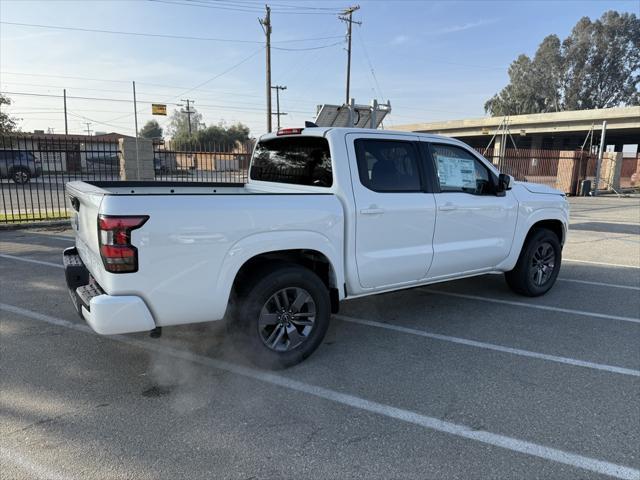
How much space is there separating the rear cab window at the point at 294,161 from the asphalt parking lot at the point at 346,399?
1559 mm

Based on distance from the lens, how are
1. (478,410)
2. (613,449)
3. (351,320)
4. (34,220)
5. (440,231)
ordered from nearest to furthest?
(613,449) < (478,410) < (440,231) < (351,320) < (34,220)

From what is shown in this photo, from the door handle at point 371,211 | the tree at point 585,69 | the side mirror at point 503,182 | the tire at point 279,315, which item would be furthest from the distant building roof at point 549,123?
the tire at point 279,315

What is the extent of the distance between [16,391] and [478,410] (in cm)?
331

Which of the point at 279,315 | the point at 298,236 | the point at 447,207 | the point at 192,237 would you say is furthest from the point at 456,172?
the point at 192,237

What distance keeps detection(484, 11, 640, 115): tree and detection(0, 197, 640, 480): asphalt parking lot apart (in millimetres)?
92198

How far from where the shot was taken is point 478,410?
10.5ft

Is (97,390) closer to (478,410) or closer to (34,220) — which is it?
(478,410)

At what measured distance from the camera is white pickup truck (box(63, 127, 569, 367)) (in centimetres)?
305

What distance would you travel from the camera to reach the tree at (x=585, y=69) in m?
78.4

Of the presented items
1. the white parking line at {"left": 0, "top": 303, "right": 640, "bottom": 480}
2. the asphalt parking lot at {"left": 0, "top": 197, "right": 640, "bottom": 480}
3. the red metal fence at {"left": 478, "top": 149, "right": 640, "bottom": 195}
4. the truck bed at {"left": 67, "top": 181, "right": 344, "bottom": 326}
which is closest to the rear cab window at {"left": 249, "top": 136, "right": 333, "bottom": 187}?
the truck bed at {"left": 67, "top": 181, "right": 344, "bottom": 326}

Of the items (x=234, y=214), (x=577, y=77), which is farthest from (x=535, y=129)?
(x=234, y=214)

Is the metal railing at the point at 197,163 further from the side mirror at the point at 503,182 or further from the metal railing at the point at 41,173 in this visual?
the side mirror at the point at 503,182

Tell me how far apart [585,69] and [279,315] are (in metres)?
95.2

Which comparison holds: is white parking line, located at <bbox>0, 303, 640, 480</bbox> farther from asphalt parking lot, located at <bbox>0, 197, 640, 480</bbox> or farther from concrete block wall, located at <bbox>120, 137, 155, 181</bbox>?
concrete block wall, located at <bbox>120, 137, 155, 181</bbox>
